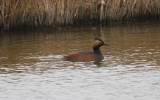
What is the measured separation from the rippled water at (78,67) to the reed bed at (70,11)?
0.47 metres

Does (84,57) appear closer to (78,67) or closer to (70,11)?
(78,67)

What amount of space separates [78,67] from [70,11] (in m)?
6.28

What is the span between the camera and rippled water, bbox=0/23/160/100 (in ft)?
29.5

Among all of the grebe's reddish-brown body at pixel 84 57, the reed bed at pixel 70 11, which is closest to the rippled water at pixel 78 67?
the grebe's reddish-brown body at pixel 84 57

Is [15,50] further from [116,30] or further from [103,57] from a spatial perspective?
[116,30]

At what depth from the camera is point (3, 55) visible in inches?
520

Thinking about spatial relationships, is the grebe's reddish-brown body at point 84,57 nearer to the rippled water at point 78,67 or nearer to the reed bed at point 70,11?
the rippled water at point 78,67

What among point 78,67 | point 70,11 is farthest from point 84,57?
point 70,11

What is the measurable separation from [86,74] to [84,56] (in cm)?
184

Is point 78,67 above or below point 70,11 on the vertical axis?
below

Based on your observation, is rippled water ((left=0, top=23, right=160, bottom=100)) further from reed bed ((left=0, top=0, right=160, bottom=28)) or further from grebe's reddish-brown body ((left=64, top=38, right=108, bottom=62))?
reed bed ((left=0, top=0, right=160, bottom=28))

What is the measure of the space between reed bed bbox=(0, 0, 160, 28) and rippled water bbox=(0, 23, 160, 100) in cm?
47

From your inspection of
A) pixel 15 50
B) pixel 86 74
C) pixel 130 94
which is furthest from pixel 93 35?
pixel 130 94

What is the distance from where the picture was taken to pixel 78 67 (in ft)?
37.2
